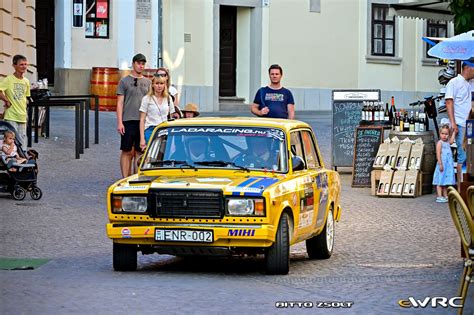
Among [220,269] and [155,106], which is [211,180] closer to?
[220,269]

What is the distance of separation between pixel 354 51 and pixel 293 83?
9.37ft

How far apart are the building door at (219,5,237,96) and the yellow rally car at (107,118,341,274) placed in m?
27.9

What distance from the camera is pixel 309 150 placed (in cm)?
1306

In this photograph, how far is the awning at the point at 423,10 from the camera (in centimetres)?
2481

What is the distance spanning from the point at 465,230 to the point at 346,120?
13.0 m

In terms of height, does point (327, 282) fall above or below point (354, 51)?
below

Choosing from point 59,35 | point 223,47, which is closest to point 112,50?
point 59,35

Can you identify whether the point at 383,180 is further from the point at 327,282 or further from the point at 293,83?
the point at 293,83

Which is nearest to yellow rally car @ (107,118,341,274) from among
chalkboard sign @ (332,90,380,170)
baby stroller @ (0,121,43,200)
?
baby stroller @ (0,121,43,200)

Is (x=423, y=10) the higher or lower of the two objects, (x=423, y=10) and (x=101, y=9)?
the lower

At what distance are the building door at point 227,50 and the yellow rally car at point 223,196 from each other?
91.5 ft

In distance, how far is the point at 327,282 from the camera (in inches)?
438

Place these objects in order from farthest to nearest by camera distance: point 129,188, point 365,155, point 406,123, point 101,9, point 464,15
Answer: point 101,9
point 365,155
point 406,123
point 464,15
point 129,188

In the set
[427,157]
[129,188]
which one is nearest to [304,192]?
[129,188]
